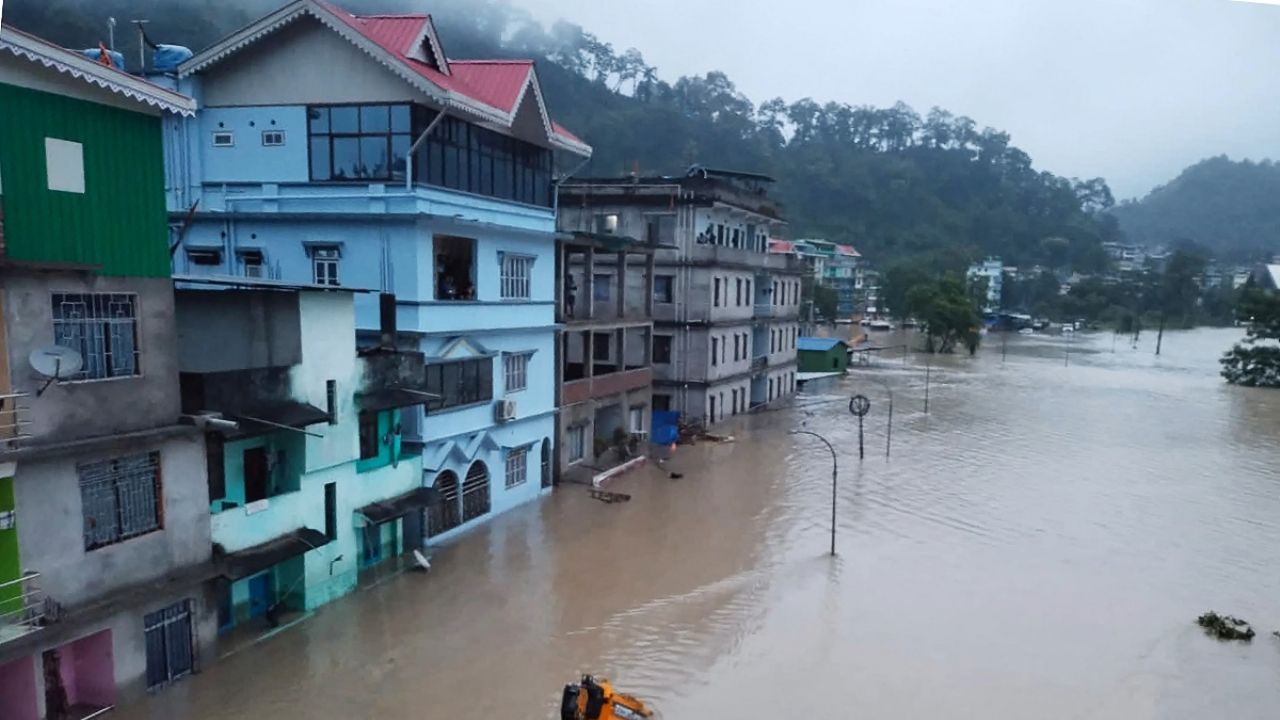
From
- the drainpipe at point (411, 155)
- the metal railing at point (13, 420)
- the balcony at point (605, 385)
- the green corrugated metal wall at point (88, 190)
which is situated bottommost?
the balcony at point (605, 385)

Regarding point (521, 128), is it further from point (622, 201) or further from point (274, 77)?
point (622, 201)

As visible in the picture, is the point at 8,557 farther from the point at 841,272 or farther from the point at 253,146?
the point at 841,272

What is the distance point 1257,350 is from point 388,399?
56.8 metres

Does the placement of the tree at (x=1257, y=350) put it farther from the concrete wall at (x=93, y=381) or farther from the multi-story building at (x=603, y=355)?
the concrete wall at (x=93, y=381)

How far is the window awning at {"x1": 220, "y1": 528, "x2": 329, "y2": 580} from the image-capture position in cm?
1192

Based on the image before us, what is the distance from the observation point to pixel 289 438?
13602 mm

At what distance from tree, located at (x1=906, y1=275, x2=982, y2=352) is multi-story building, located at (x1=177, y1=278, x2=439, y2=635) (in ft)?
185

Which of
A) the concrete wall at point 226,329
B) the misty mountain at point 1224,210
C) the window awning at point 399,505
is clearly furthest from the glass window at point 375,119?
the misty mountain at point 1224,210

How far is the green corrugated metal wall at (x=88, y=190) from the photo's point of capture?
9.41 meters

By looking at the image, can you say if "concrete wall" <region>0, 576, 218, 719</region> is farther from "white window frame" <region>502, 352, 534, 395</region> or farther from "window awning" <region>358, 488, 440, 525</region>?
"white window frame" <region>502, 352, 534, 395</region>

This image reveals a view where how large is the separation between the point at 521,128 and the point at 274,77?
538 cm

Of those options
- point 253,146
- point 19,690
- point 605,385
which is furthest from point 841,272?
point 19,690

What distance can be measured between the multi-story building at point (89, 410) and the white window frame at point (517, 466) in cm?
890

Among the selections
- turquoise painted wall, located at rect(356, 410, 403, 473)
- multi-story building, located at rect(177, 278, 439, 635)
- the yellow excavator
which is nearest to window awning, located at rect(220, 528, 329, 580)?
multi-story building, located at rect(177, 278, 439, 635)
